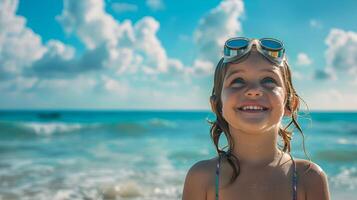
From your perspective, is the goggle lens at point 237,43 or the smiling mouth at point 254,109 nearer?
the smiling mouth at point 254,109

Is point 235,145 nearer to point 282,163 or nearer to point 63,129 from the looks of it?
point 282,163

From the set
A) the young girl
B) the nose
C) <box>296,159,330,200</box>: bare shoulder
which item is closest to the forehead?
the young girl

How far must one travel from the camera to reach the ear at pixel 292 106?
2.50m

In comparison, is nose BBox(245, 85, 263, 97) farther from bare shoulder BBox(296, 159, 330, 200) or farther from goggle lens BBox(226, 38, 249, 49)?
bare shoulder BBox(296, 159, 330, 200)

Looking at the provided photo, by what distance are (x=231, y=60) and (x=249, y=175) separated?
597mm

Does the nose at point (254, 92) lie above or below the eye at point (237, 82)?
below

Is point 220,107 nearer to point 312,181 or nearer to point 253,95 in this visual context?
point 253,95

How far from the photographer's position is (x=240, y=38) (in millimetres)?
2434

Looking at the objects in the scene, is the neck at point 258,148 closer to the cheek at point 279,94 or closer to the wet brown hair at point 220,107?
the wet brown hair at point 220,107

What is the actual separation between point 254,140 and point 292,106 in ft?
1.05

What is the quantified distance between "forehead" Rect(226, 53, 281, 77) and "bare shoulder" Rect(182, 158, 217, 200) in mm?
499

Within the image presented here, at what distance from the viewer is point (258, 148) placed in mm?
2373

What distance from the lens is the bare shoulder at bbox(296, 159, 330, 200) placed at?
224cm

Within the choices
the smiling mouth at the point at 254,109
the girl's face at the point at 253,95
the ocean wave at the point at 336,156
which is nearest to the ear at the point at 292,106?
the girl's face at the point at 253,95
